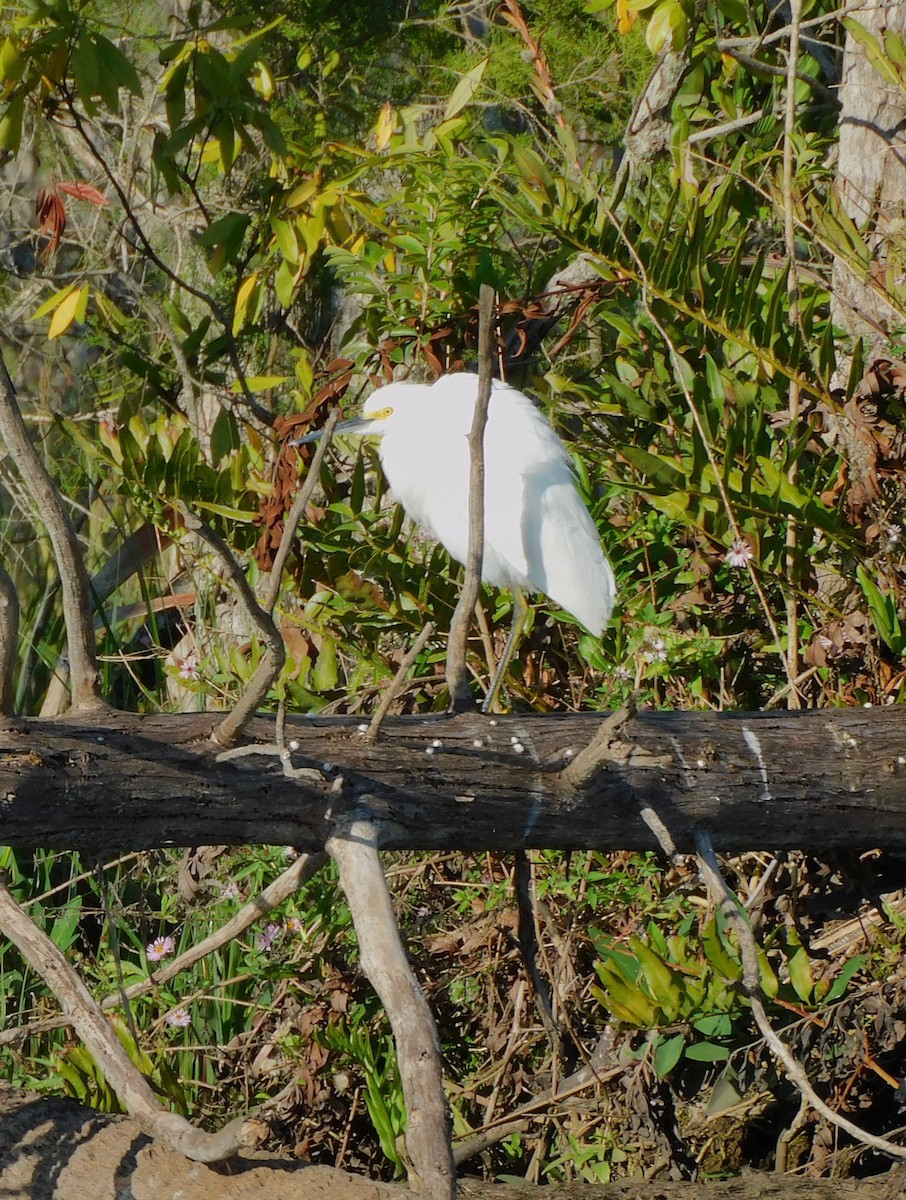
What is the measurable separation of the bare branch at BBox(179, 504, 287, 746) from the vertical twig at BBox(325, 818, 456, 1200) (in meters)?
0.19

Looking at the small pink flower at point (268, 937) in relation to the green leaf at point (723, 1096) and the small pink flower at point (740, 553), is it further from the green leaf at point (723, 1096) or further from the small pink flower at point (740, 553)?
the small pink flower at point (740, 553)

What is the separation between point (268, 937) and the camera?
2434 mm

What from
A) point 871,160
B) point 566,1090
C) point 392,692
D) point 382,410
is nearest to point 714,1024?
point 566,1090

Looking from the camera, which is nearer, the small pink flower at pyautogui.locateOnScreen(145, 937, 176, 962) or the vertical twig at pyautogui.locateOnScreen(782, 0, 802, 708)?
the vertical twig at pyautogui.locateOnScreen(782, 0, 802, 708)

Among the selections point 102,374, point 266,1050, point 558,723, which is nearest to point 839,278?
point 558,723

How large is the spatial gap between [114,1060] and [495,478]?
1.60m

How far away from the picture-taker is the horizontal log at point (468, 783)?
130 centimetres

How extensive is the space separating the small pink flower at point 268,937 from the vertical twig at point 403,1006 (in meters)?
1.12

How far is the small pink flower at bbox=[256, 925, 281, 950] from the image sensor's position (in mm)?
2430

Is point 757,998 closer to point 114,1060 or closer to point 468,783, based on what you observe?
point 468,783

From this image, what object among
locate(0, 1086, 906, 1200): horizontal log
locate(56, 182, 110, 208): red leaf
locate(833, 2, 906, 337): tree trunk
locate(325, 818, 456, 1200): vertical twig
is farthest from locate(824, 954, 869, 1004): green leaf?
locate(56, 182, 110, 208): red leaf

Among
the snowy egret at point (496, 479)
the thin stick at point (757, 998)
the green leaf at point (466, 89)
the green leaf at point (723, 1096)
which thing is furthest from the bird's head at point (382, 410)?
the green leaf at point (723, 1096)

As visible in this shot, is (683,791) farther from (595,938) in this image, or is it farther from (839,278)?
(839,278)

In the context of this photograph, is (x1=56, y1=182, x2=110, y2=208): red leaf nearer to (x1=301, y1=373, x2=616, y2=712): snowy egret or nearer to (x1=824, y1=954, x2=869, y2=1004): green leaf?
(x1=301, y1=373, x2=616, y2=712): snowy egret
